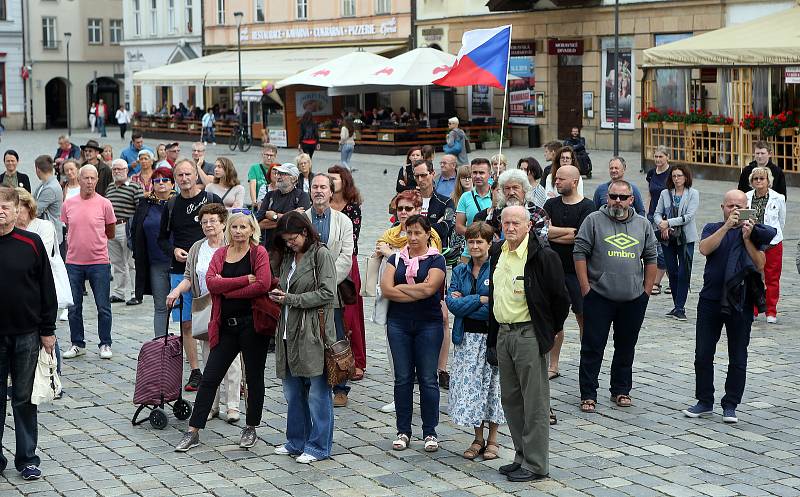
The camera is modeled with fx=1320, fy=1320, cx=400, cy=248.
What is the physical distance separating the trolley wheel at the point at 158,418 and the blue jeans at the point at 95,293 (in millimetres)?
2564

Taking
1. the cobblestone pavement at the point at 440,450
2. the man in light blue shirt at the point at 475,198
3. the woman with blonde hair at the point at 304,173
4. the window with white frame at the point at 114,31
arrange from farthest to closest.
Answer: the window with white frame at the point at 114,31 → the woman with blonde hair at the point at 304,173 → the man in light blue shirt at the point at 475,198 → the cobblestone pavement at the point at 440,450

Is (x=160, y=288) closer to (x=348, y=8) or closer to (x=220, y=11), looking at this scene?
(x=348, y=8)

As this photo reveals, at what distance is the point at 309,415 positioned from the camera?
8.69 m

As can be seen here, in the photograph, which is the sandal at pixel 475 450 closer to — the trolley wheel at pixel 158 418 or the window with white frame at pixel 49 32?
the trolley wheel at pixel 158 418

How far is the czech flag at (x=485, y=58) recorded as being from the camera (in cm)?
1391

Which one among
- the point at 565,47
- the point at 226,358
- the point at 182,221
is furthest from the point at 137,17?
the point at 226,358

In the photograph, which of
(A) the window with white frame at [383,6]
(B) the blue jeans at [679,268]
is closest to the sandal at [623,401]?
(B) the blue jeans at [679,268]

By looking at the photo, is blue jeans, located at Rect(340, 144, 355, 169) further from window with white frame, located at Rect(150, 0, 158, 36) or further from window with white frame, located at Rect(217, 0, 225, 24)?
window with white frame, located at Rect(150, 0, 158, 36)

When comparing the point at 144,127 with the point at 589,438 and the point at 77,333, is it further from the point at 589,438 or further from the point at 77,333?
the point at 589,438

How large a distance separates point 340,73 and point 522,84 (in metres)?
6.00

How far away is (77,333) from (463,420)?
4.81 metres

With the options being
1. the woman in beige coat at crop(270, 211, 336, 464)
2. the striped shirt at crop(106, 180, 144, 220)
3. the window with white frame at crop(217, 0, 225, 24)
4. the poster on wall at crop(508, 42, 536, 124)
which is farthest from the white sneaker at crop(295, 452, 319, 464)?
the window with white frame at crop(217, 0, 225, 24)

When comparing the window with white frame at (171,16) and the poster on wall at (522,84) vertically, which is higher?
the window with white frame at (171,16)

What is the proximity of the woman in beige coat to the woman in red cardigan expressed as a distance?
6.8 inches
